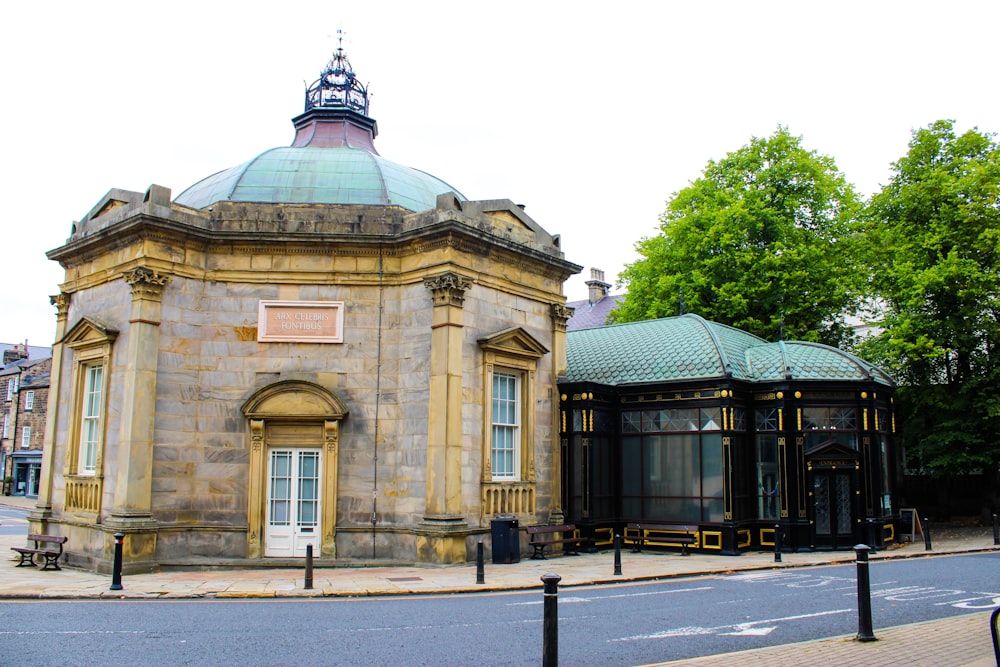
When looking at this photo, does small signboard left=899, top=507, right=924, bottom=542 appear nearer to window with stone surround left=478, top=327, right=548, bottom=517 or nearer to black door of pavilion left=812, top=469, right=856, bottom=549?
black door of pavilion left=812, top=469, right=856, bottom=549

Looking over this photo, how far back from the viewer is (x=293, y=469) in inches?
708

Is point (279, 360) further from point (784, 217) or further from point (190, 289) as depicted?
point (784, 217)

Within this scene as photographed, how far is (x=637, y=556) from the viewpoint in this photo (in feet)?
65.5

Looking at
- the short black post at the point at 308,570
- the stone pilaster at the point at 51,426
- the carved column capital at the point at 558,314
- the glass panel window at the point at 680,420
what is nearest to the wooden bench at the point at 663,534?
the glass panel window at the point at 680,420

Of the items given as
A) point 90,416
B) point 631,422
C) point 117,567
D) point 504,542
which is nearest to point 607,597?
point 504,542

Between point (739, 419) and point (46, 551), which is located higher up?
point (739, 419)

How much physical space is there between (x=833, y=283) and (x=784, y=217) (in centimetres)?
340

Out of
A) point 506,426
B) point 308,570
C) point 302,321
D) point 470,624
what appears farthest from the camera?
point 506,426

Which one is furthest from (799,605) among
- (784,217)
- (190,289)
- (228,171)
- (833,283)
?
(784,217)

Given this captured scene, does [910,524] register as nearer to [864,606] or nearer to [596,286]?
[864,606]

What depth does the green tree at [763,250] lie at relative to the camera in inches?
1184

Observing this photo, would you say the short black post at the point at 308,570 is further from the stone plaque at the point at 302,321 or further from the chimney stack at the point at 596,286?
the chimney stack at the point at 596,286

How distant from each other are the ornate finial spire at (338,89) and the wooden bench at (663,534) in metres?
14.4

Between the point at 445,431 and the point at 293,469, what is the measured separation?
3496mm
